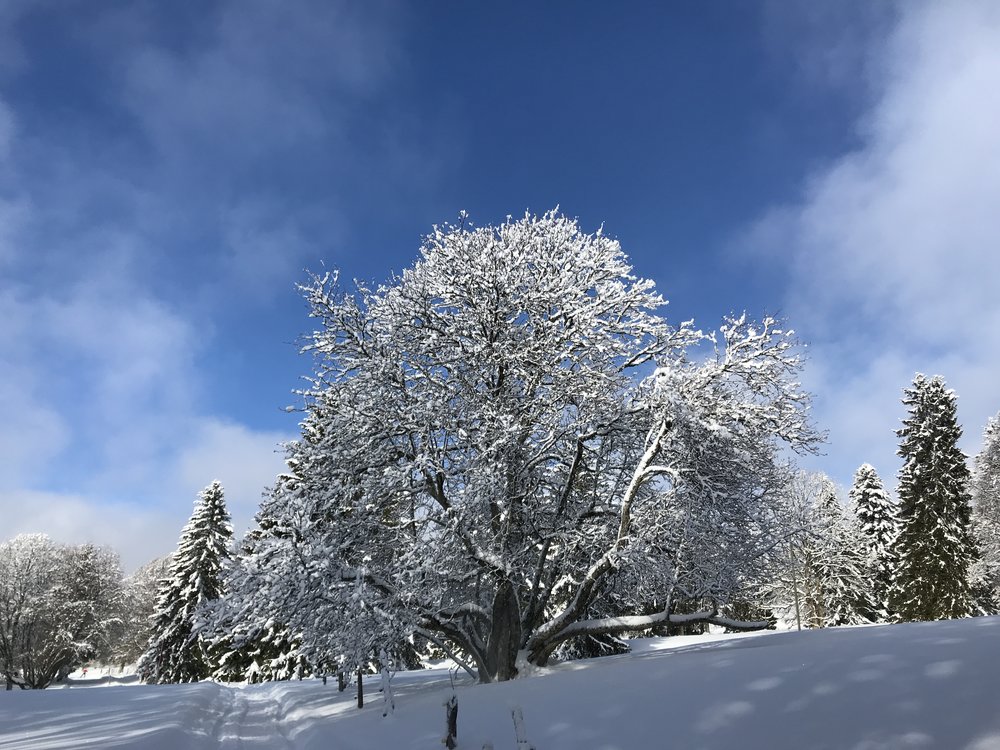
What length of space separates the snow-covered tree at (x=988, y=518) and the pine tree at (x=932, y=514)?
2874 millimetres

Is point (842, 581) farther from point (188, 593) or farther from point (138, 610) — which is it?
point (138, 610)

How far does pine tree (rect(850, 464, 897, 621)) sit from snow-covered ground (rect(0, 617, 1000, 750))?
31013 mm

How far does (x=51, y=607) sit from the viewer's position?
155ft

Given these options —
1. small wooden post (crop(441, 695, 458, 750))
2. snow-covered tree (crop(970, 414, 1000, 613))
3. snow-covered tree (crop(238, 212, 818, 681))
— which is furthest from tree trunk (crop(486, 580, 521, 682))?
snow-covered tree (crop(970, 414, 1000, 613))

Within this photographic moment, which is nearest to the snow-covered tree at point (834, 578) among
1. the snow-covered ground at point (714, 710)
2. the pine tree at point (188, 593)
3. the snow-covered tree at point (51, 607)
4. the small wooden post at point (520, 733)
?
the snow-covered ground at point (714, 710)

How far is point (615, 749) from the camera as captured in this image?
7.05m

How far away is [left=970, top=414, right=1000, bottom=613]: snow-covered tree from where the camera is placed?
1251 inches

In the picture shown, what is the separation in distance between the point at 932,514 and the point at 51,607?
189ft

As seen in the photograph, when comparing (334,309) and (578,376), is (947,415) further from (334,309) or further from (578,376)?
(334,309)

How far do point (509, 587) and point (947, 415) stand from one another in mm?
27186

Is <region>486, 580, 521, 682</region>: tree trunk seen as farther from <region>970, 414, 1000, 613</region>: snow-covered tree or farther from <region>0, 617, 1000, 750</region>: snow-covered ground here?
<region>970, 414, 1000, 613</region>: snow-covered tree

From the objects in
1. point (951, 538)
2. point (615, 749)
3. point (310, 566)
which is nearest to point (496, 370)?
→ point (310, 566)

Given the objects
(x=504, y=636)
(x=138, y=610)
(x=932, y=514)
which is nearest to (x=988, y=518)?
(x=932, y=514)

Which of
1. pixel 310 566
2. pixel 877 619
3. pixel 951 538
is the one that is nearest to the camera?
pixel 310 566
